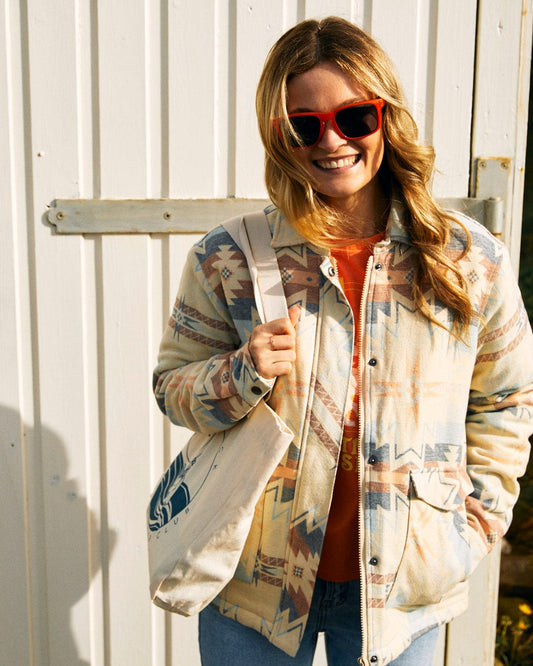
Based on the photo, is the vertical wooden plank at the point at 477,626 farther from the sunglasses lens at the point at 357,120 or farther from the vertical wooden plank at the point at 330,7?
the vertical wooden plank at the point at 330,7

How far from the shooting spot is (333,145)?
4.79 ft

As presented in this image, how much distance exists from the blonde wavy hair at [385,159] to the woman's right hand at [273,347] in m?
0.22

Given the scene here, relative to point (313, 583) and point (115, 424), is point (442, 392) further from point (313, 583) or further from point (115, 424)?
point (115, 424)

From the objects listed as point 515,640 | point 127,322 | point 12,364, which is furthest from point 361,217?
point 515,640

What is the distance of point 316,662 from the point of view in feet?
8.23

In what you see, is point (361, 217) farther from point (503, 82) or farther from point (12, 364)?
point (12, 364)

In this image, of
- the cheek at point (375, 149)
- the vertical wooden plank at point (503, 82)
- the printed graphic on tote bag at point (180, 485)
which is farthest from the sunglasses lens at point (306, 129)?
the vertical wooden plank at point (503, 82)

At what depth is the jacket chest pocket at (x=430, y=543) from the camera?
4.90 ft

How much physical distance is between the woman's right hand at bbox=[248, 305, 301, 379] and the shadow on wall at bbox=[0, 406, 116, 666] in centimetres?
110

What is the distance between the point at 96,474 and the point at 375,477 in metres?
1.18

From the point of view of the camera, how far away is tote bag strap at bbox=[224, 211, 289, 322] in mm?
1520

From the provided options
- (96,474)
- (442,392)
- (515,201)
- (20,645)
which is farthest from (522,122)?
(20,645)

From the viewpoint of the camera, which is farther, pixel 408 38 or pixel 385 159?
pixel 408 38

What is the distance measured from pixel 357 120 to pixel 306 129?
0.10 meters
